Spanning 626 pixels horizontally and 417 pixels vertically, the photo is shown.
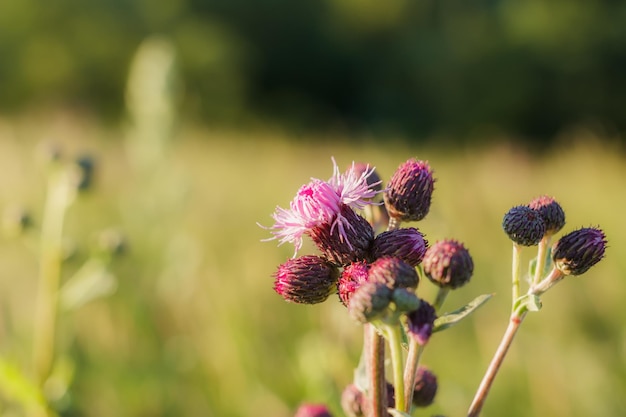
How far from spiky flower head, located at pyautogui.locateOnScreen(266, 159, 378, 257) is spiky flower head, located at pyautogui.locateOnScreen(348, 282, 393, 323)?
0.17m

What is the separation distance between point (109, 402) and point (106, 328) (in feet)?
1.62

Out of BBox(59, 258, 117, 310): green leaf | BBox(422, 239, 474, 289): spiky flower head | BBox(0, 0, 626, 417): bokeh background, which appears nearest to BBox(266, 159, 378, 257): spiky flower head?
BBox(422, 239, 474, 289): spiky flower head

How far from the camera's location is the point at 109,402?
2.79 metres

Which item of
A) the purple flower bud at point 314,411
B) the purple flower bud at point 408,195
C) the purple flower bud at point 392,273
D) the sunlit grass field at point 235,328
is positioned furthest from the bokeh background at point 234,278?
the purple flower bud at point 392,273

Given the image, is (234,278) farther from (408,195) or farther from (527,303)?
(527,303)

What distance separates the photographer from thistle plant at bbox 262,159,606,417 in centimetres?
85

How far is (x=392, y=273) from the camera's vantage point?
0.83 m

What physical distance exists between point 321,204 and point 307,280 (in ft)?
0.34

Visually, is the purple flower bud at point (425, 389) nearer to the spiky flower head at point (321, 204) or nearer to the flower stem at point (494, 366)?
the flower stem at point (494, 366)

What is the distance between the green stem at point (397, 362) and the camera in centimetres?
82

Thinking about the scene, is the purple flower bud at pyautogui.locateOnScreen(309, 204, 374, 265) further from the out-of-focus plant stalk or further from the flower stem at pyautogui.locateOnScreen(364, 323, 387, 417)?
the out-of-focus plant stalk

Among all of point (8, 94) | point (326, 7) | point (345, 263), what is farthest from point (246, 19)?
point (345, 263)

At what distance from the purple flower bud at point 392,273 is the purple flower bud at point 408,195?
0.18 metres

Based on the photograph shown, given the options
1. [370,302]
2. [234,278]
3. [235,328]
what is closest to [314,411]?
[370,302]
